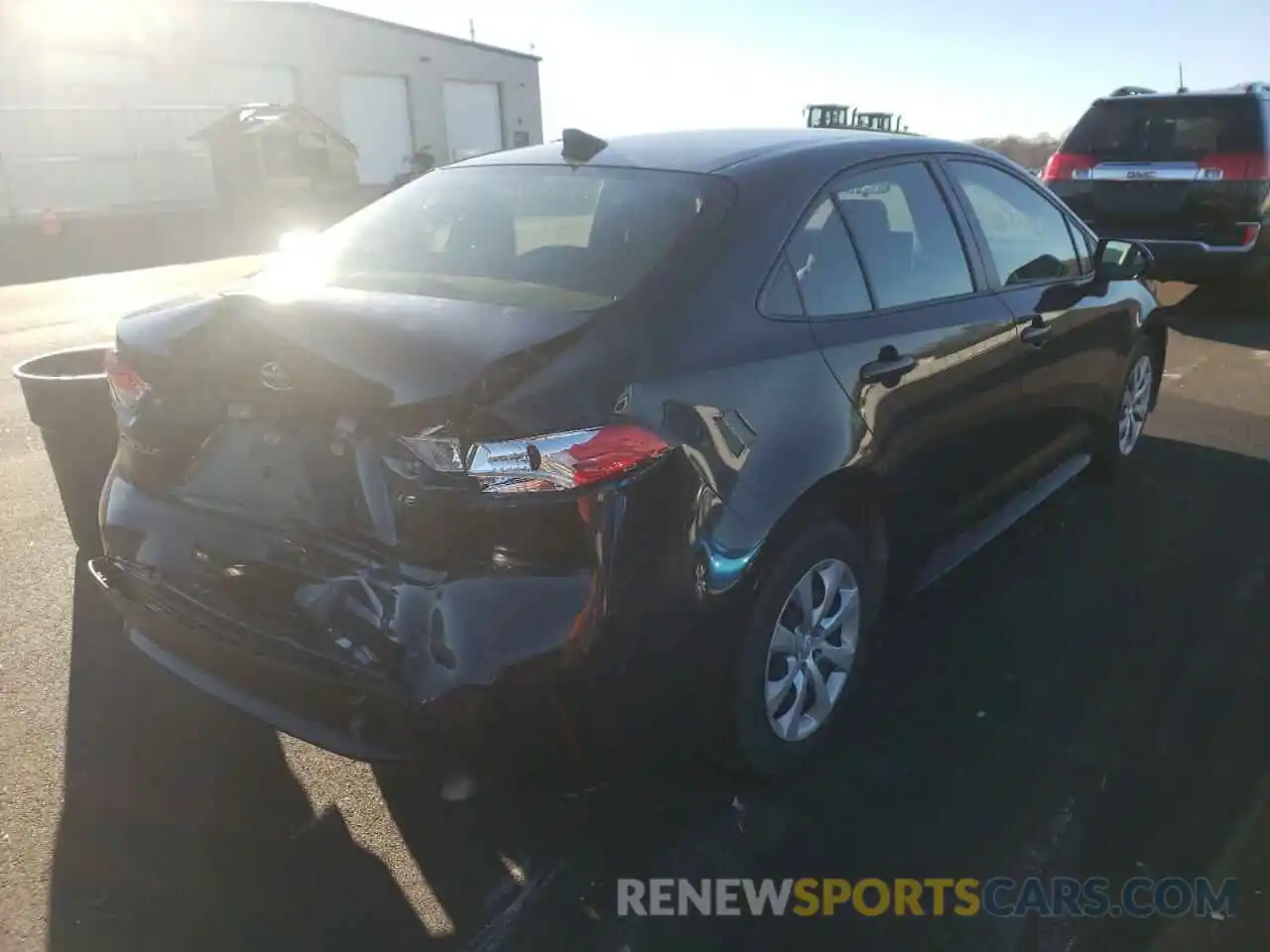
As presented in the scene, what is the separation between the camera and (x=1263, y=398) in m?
6.66

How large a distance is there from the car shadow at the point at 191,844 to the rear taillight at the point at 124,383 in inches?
40.5

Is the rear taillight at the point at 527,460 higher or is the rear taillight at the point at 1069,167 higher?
the rear taillight at the point at 1069,167

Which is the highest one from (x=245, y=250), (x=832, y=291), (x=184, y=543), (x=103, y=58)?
(x=103, y=58)

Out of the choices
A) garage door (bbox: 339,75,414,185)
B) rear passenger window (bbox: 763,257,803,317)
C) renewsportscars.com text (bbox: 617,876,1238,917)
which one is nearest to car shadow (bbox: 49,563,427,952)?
renewsportscars.com text (bbox: 617,876,1238,917)

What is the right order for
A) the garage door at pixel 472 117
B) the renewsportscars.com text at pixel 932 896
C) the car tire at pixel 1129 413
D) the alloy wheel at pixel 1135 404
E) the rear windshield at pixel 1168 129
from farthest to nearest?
the garage door at pixel 472 117, the rear windshield at pixel 1168 129, the alloy wheel at pixel 1135 404, the car tire at pixel 1129 413, the renewsportscars.com text at pixel 932 896

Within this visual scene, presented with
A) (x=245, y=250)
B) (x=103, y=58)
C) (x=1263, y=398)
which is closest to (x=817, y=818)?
(x=1263, y=398)

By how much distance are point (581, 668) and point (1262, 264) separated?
837 centimetres

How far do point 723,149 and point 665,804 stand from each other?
1.91 metres

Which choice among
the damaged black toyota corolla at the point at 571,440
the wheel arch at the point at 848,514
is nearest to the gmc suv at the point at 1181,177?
the damaged black toyota corolla at the point at 571,440

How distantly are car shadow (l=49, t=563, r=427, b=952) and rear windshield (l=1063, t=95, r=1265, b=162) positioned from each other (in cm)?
864

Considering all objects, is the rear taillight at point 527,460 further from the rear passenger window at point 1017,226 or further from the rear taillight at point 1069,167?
the rear taillight at point 1069,167

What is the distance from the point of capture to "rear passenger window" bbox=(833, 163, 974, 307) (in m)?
3.08

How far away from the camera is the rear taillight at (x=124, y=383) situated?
8.69ft

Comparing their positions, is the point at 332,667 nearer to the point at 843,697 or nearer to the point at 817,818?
the point at 817,818
